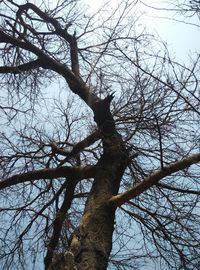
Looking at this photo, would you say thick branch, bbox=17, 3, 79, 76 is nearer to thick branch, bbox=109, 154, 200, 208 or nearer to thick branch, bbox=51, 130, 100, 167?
thick branch, bbox=51, 130, 100, 167

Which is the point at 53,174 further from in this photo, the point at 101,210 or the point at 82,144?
the point at 101,210

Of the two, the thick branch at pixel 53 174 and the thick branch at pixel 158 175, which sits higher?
the thick branch at pixel 53 174

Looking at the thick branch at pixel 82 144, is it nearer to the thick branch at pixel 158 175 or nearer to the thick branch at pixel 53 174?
the thick branch at pixel 53 174

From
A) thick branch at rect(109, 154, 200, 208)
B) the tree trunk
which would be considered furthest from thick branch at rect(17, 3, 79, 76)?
thick branch at rect(109, 154, 200, 208)

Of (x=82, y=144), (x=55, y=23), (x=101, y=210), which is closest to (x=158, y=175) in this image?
(x=101, y=210)

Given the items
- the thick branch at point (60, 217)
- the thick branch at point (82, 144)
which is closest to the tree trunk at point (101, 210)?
the thick branch at point (82, 144)

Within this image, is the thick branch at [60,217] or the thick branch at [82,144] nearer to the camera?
the thick branch at [60,217]

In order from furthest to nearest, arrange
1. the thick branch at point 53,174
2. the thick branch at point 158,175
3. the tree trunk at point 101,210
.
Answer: the thick branch at point 53,174 < the thick branch at point 158,175 < the tree trunk at point 101,210

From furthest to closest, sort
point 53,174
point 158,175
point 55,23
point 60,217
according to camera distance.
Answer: point 55,23 → point 60,217 → point 53,174 → point 158,175

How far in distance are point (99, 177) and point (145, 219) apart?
5.02ft

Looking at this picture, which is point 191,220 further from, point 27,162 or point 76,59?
point 76,59

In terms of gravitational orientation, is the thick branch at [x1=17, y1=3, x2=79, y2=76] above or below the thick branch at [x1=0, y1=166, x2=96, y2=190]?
above

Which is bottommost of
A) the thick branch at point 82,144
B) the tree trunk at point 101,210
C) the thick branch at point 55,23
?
the tree trunk at point 101,210

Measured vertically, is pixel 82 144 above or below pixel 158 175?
above
